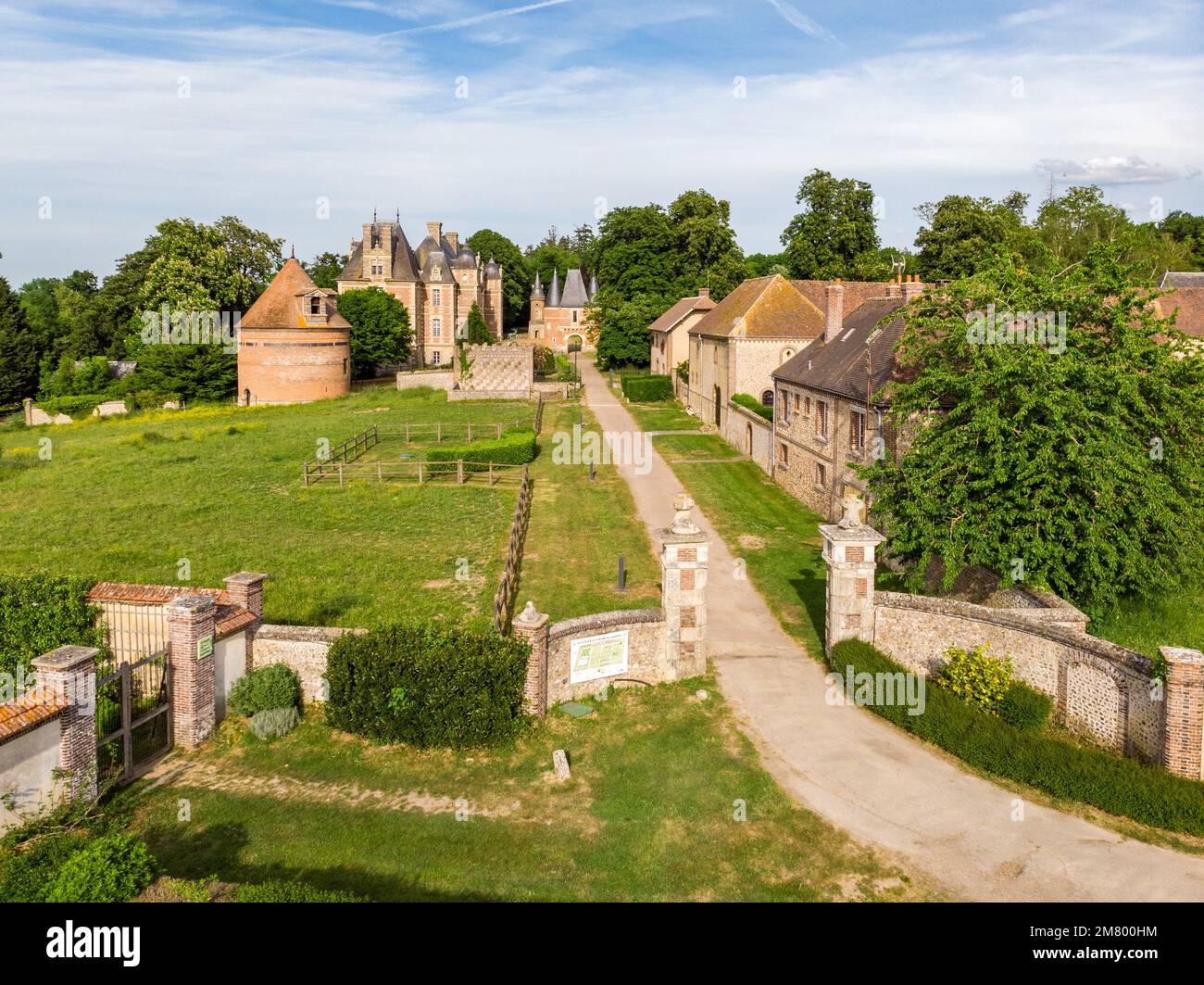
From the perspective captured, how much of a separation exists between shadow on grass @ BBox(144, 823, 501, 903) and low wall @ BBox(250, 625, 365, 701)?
3.66 metres

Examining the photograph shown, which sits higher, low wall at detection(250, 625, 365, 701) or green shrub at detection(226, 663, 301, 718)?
low wall at detection(250, 625, 365, 701)

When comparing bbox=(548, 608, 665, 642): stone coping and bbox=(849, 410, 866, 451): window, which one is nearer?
bbox=(548, 608, 665, 642): stone coping

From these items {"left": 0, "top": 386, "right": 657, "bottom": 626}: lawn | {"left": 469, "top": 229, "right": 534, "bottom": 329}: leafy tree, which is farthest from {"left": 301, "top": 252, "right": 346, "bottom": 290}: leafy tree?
{"left": 0, "top": 386, "right": 657, "bottom": 626}: lawn

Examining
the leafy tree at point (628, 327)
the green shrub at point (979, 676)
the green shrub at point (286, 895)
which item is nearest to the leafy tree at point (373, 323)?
the leafy tree at point (628, 327)

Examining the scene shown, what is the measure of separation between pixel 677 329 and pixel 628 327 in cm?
1288

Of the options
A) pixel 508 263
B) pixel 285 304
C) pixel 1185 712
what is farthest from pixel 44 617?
pixel 508 263

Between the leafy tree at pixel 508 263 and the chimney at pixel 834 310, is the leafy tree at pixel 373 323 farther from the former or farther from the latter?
the leafy tree at pixel 508 263

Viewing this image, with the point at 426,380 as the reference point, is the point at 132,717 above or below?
below

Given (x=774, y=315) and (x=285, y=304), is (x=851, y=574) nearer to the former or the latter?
(x=774, y=315)

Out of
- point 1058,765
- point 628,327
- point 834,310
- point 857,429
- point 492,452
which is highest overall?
point 628,327

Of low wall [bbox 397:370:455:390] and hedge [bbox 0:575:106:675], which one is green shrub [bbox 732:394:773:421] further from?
hedge [bbox 0:575:106:675]

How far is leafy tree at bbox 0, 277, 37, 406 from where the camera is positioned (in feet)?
206

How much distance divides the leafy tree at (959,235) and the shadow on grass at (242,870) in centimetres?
5324

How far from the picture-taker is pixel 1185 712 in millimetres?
11180
